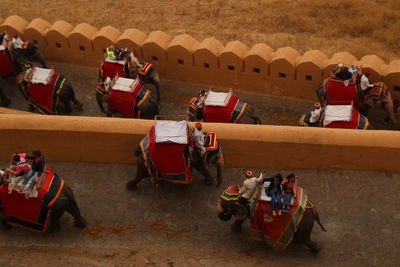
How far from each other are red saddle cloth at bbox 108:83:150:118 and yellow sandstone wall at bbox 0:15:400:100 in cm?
165

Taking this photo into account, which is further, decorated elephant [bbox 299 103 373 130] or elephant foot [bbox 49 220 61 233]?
decorated elephant [bbox 299 103 373 130]

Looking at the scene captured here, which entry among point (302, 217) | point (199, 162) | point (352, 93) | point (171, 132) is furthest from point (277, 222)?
point (352, 93)

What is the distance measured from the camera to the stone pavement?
8477 millimetres

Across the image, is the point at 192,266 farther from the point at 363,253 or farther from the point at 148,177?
the point at 363,253

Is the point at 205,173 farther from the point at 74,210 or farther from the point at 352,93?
the point at 352,93

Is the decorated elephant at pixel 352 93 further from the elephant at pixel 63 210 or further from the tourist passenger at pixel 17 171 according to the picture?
the tourist passenger at pixel 17 171

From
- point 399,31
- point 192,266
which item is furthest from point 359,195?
point 399,31

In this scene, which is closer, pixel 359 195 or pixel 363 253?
pixel 363 253

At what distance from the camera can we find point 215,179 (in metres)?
9.71

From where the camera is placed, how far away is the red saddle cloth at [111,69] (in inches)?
457

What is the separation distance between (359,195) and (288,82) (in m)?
3.42

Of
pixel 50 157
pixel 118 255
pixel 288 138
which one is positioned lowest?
pixel 118 255

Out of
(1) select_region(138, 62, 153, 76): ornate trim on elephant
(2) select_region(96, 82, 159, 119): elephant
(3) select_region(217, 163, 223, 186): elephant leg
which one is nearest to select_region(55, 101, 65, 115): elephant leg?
(2) select_region(96, 82, 159, 119): elephant

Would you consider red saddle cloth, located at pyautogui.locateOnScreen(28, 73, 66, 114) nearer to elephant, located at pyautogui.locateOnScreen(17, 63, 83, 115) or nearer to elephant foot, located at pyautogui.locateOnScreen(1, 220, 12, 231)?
elephant, located at pyautogui.locateOnScreen(17, 63, 83, 115)
